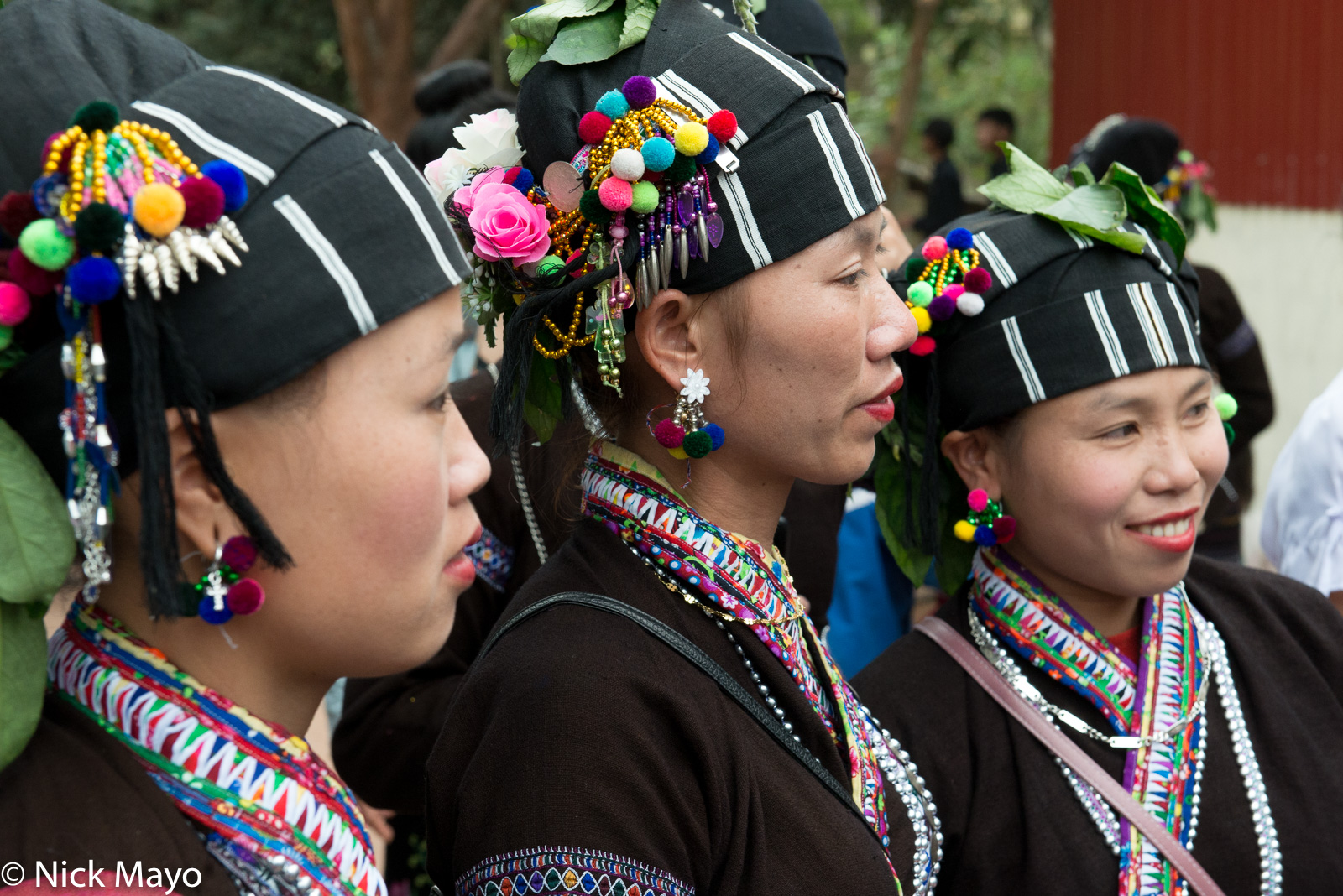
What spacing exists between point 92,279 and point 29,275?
3.3 inches

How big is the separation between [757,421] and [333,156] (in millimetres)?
791

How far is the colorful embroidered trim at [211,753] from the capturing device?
129 centimetres

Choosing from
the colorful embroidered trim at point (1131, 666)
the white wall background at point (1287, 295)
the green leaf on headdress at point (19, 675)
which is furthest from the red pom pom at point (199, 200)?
the white wall background at point (1287, 295)

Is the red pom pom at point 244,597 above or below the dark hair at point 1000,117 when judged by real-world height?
below

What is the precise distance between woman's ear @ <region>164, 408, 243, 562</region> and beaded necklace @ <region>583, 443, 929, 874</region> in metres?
0.73

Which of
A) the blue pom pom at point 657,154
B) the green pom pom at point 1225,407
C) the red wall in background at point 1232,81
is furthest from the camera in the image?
the red wall in background at point 1232,81

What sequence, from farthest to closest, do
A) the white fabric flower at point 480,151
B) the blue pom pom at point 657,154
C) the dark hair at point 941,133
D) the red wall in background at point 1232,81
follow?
the dark hair at point 941,133
the red wall in background at point 1232,81
the white fabric flower at point 480,151
the blue pom pom at point 657,154

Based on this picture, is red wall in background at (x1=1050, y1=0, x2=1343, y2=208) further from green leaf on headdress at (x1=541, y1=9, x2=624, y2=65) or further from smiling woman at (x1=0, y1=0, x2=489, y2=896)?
smiling woman at (x1=0, y1=0, x2=489, y2=896)

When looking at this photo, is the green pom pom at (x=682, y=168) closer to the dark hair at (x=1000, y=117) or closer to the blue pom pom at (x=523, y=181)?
the blue pom pom at (x=523, y=181)

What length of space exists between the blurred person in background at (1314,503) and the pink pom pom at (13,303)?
2804 millimetres

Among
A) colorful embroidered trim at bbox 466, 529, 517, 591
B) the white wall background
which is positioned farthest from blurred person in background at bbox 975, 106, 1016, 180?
colorful embroidered trim at bbox 466, 529, 517, 591

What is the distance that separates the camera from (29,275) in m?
1.18

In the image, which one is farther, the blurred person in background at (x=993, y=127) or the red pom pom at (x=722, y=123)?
the blurred person in background at (x=993, y=127)

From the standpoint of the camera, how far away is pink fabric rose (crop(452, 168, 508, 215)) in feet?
6.34
